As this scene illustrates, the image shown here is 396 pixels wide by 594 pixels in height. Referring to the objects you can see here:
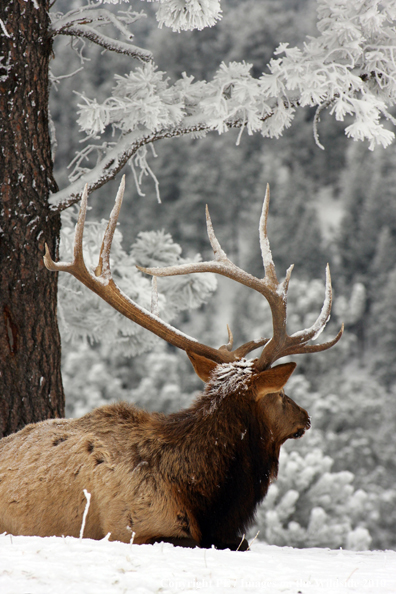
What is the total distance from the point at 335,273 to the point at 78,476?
175ft

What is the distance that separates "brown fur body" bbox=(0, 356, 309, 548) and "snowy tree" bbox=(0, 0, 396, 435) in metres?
0.73

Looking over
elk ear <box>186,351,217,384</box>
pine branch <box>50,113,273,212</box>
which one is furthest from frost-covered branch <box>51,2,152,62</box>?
elk ear <box>186,351,217,384</box>

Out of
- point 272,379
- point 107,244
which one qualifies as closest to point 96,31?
point 107,244

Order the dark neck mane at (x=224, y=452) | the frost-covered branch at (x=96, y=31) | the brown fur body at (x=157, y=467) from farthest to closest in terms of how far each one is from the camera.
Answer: the frost-covered branch at (x=96, y=31)
the dark neck mane at (x=224, y=452)
the brown fur body at (x=157, y=467)

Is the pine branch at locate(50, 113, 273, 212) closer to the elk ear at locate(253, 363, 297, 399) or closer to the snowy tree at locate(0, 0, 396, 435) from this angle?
the snowy tree at locate(0, 0, 396, 435)

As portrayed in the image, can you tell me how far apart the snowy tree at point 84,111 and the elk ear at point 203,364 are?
1.23 m

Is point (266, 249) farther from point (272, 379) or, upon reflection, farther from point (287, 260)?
point (287, 260)

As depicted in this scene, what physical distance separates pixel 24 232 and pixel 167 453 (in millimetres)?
1843

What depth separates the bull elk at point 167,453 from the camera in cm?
292

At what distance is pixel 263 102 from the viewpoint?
426 cm

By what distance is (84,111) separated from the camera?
4.12m

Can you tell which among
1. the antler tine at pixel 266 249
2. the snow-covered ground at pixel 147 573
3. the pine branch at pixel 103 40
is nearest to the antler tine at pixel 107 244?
the antler tine at pixel 266 249

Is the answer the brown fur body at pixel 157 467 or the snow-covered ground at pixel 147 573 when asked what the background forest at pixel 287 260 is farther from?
the snow-covered ground at pixel 147 573

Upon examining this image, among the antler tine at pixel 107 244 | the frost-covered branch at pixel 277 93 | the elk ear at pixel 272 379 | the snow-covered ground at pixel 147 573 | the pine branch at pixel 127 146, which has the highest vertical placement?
the frost-covered branch at pixel 277 93
